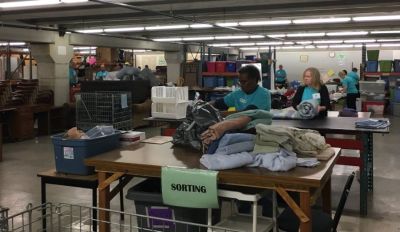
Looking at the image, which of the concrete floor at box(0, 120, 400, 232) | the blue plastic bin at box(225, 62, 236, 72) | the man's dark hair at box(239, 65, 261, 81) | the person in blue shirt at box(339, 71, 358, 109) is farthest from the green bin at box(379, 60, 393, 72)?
the man's dark hair at box(239, 65, 261, 81)

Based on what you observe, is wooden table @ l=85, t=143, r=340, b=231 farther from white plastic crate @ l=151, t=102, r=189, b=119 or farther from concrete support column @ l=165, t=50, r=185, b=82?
concrete support column @ l=165, t=50, r=185, b=82

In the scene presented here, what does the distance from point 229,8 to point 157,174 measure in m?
7.21

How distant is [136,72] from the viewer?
10312mm

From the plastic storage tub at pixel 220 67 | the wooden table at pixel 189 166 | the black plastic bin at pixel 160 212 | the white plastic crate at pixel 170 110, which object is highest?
the plastic storage tub at pixel 220 67

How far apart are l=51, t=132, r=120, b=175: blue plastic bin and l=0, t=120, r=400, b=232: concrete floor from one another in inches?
60.1

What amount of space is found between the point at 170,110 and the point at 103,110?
3.91 feet

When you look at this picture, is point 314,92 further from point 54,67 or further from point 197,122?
point 54,67

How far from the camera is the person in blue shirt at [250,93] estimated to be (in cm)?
417

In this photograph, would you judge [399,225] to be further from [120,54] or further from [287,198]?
[120,54]

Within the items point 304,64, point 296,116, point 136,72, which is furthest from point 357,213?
point 304,64

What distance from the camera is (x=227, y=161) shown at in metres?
2.30

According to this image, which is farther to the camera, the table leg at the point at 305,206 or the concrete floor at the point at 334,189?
the concrete floor at the point at 334,189

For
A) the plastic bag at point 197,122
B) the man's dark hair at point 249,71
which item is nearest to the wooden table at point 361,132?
the man's dark hair at point 249,71

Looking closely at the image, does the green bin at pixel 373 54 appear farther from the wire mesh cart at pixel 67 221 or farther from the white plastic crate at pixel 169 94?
the wire mesh cart at pixel 67 221
